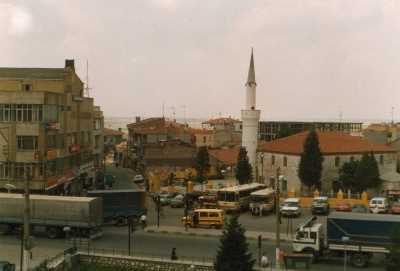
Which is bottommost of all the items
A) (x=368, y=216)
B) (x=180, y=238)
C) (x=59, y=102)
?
(x=180, y=238)

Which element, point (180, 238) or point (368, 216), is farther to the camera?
point (180, 238)

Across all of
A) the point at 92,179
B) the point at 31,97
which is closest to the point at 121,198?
the point at 31,97

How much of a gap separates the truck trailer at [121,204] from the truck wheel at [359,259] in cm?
1473

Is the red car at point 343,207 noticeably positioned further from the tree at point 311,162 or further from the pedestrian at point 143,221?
the pedestrian at point 143,221

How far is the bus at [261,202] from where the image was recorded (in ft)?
136

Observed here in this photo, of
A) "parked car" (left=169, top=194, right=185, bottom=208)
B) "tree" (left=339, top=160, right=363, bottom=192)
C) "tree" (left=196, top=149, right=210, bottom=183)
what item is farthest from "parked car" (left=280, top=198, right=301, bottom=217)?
"tree" (left=196, top=149, right=210, bottom=183)

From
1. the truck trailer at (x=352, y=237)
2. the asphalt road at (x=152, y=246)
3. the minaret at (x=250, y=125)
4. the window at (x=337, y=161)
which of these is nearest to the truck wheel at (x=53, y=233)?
the asphalt road at (x=152, y=246)

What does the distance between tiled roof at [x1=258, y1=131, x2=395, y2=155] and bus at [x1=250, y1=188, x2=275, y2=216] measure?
41.4 feet

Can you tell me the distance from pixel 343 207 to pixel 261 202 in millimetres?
5890

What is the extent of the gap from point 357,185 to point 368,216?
24.7 metres

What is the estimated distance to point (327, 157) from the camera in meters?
55.6

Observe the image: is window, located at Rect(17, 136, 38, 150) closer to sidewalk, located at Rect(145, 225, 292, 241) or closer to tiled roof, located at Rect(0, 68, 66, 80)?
tiled roof, located at Rect(0, 68, 66, 80)

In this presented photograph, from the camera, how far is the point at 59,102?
153 ft

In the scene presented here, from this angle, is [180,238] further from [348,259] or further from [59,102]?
[59,102]
